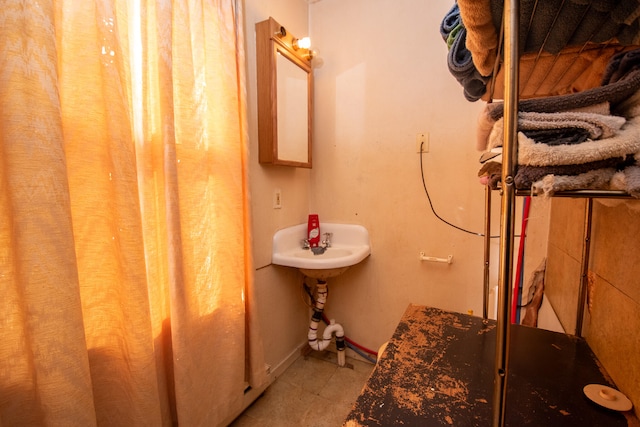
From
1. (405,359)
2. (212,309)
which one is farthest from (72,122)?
(405,359)

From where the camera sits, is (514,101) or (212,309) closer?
(514,101)

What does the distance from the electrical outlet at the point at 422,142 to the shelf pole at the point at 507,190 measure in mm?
1212

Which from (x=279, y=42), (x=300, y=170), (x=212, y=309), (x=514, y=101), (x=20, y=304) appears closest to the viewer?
(x=514, y=101)

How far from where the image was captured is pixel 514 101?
354 millimetres

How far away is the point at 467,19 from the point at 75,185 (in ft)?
3.13

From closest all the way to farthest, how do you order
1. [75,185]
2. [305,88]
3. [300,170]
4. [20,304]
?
1. [20,304]
2. [75,185]
3. [305,88]
4. [300,170]

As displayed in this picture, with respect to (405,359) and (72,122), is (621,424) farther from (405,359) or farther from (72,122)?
(72,122)

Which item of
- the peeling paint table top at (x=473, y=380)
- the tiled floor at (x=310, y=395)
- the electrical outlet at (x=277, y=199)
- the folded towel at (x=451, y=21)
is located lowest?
the tiled floor at (x=310, y=395)

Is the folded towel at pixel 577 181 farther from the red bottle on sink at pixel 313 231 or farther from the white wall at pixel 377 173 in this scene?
the red bottle on sink at pixel 313 231

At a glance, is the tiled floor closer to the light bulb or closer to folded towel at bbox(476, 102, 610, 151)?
folded towel at bbox(476, 102, 610, 151)

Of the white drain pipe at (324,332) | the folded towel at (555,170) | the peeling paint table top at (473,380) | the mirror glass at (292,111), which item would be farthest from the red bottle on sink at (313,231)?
the folded towel at (555,170)

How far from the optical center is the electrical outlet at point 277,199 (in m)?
1.58

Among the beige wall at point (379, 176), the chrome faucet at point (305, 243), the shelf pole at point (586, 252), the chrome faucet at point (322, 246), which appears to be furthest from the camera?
the chrome faucet at point (305, 243)

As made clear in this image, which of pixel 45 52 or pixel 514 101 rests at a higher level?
pixel 45 52
